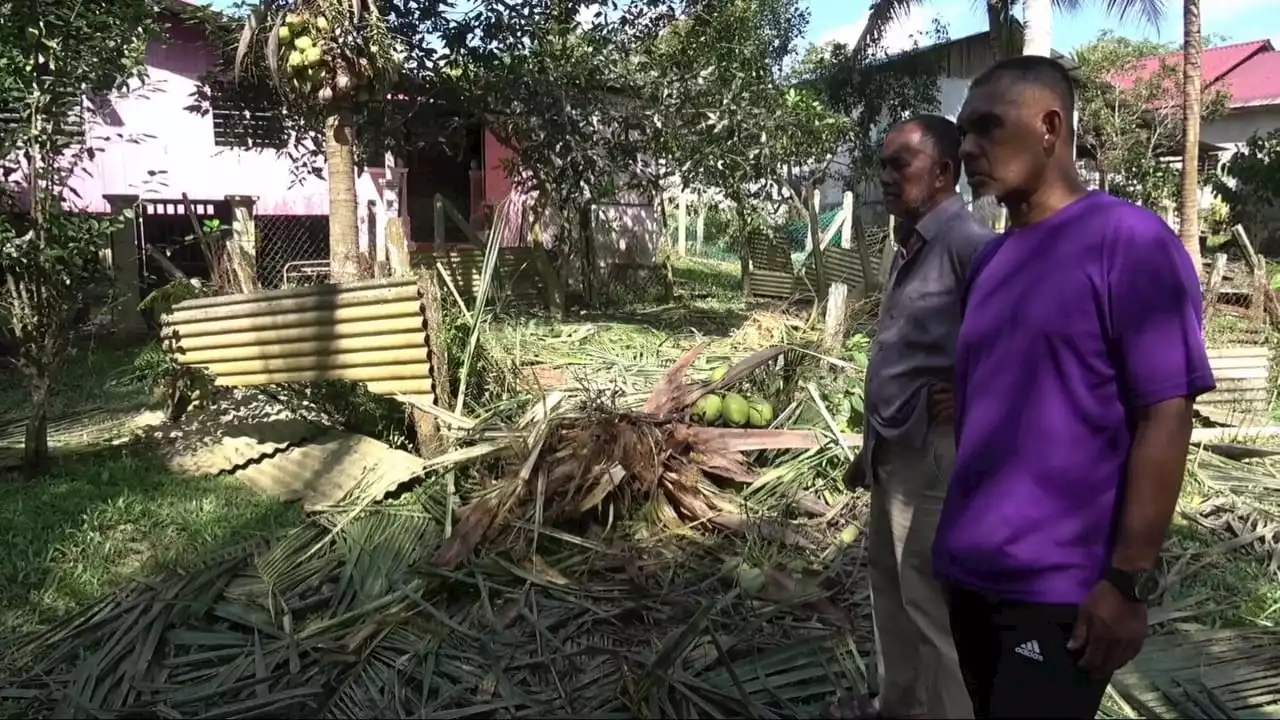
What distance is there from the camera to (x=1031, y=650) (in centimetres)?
163

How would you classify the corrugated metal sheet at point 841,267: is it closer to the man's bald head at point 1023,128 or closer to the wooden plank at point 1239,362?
the wooden plank at point 1239,362

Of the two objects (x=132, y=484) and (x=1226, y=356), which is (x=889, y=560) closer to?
(x=132, y=484)

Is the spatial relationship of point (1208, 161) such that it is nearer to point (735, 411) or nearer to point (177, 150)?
point (177, 150)

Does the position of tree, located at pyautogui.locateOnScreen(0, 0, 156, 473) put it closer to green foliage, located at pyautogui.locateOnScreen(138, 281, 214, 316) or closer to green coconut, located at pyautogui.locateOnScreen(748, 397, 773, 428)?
green foliage, located at pyautogui.locateOnScreen(138, 281, 214, 316)

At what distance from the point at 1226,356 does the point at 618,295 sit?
302 inches

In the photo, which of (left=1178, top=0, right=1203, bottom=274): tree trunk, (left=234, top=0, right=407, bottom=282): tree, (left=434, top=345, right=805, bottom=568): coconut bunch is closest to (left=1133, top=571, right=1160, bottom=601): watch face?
(left=434, top=345, right=805, bottom=568): coconut bunch

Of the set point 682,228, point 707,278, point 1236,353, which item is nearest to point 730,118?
point 1236,353

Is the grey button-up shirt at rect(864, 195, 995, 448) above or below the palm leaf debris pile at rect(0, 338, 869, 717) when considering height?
above

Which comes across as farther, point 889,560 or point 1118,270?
point 889,560

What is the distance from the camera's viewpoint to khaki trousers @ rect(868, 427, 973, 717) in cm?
223

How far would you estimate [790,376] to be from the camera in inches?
195

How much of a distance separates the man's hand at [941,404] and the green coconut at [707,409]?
2.27 meters

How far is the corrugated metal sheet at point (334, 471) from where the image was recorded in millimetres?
4285

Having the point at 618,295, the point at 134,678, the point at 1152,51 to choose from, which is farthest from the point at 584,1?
the point at 1152,51
